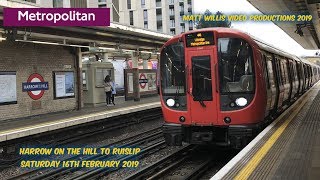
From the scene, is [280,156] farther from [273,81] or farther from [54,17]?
Answer: [54,17]

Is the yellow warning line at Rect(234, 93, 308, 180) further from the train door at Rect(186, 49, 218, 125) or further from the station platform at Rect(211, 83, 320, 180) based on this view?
the train door at Rect(186, 49, 218, 125)

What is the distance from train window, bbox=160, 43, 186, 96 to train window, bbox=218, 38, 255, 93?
0.93 m

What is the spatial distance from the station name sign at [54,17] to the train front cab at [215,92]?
566 centimetres

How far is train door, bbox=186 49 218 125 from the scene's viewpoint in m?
8.13

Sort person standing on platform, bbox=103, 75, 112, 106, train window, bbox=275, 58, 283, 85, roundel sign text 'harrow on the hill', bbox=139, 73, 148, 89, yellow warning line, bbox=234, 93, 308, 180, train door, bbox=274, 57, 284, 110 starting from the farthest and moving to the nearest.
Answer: roundel sign text 'harrow on the hill', bbox=139, 73, 148, 89 < person standing on platform, bbox=103, 75, 112, 106 < train window, bbox=275, 58, 283, 85 < train door, bbox=274, 57, 284, 110 < yellow warning line, bbox=234, 93, 308, 180

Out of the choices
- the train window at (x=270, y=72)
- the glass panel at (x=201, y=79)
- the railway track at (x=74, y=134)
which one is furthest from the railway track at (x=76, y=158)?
the train window at (x=270, y=72)

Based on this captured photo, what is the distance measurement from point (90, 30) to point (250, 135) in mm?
8447

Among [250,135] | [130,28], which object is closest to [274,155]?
[250,135]

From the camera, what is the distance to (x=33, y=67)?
48.6ft

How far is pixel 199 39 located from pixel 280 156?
10.8 ft

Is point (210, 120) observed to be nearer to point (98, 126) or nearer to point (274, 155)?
point (274, 155)

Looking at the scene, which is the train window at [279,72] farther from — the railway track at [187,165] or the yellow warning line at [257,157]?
the railway track at [187,165]

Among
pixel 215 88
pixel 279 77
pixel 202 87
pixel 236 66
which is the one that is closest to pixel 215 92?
pixel 215 88

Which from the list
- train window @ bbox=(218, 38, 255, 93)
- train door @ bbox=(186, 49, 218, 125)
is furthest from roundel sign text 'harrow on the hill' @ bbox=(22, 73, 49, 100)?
train window @ bbox=(218, 38, 255, 93)
